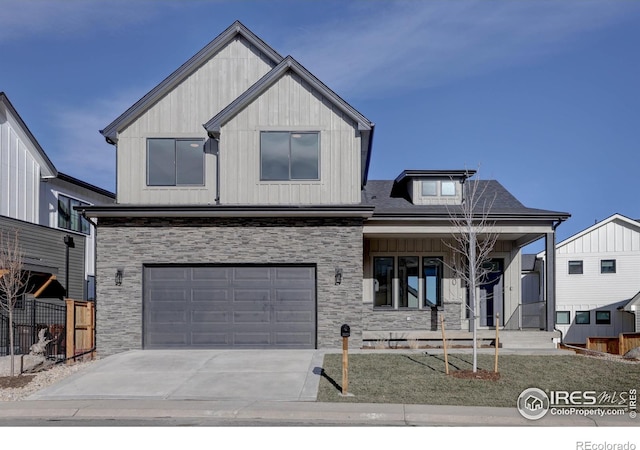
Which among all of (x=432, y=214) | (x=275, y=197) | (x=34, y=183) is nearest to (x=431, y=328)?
(x=432, y=214)

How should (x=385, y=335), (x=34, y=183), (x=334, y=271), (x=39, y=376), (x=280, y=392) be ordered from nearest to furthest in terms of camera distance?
(x=280, y=392)
(x=39, y=376)
(x=334, y=271)
(x=385, y=335)
(x=34, y=183)

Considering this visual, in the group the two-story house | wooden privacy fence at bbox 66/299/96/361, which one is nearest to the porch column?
wooden privacy fence at bbox 66/299/96/361

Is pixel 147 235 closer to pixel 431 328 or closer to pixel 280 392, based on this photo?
pixel 280 392

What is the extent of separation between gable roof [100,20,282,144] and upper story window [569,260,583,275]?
998 inches

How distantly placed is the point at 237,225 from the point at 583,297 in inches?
1054

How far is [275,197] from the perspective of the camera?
18938mm

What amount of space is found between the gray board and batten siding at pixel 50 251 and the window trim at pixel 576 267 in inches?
1069

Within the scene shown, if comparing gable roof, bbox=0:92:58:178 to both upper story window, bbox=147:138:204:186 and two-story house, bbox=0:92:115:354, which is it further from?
upper story window, bbox=147:138:204:186

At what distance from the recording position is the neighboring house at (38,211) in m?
23.5

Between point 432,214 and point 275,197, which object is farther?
point 432,214

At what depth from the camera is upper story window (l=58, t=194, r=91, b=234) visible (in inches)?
1099

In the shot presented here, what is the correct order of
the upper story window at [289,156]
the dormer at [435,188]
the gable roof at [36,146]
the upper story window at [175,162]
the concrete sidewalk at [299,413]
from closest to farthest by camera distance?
the concrete sidewalk at [299,413] → the upper story window at [289,156] → the upper story window at [175,162] → the dormer at [435,188] → the gable roof at [36,146]
